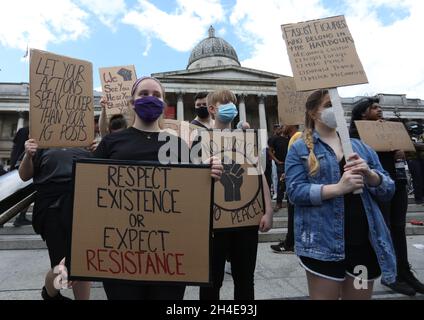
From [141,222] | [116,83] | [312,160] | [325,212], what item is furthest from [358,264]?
[116,83]

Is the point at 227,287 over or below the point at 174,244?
below

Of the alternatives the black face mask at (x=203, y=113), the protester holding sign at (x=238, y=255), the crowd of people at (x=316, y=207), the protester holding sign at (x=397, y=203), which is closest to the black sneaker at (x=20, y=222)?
the crowd of people at (x=316, y=207)

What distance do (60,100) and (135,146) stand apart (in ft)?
4.02

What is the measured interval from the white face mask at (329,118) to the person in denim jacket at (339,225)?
161mm

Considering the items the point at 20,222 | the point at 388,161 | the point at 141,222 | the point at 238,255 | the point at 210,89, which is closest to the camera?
the point at 141,222

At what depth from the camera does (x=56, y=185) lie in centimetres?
290

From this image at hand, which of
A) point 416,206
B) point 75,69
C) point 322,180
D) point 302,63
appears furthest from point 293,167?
point 416,206

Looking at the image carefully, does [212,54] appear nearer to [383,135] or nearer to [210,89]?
[210,89]

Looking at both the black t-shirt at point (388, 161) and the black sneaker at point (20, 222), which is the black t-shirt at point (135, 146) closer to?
the black t-shirt at point (388, 161)

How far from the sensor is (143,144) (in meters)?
2.12

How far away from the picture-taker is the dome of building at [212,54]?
51206mm

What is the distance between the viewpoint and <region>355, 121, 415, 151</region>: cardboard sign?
3346mm
